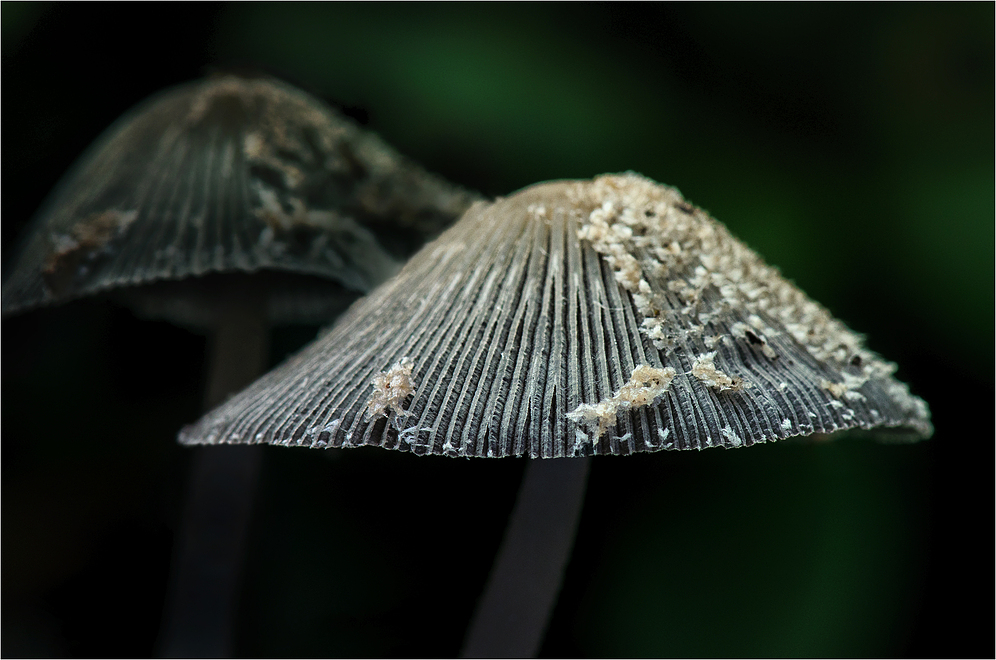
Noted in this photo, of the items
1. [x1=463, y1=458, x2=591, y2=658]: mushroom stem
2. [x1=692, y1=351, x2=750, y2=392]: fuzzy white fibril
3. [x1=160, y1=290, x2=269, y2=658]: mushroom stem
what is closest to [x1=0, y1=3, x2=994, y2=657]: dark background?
[x1=160, y1=290, x2=269, y2=658]: mushroom stem

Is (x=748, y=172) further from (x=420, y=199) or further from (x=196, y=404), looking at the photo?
(x=196, y=404)

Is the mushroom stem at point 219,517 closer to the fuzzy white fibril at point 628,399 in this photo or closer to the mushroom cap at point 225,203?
the mushroom cap at point 225,203

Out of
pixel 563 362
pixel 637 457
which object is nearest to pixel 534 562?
pixel 563 362

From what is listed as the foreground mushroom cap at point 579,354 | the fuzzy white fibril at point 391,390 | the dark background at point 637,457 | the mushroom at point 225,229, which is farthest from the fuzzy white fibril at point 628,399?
the dark background at point 637,457

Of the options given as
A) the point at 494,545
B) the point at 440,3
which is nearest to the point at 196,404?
the point at 494,545

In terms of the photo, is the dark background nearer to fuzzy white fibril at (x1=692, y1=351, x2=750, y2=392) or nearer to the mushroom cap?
the mushroom cap

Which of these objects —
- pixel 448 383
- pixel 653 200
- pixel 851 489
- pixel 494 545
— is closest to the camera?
pixel 448 383

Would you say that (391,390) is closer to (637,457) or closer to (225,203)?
(225,203)
